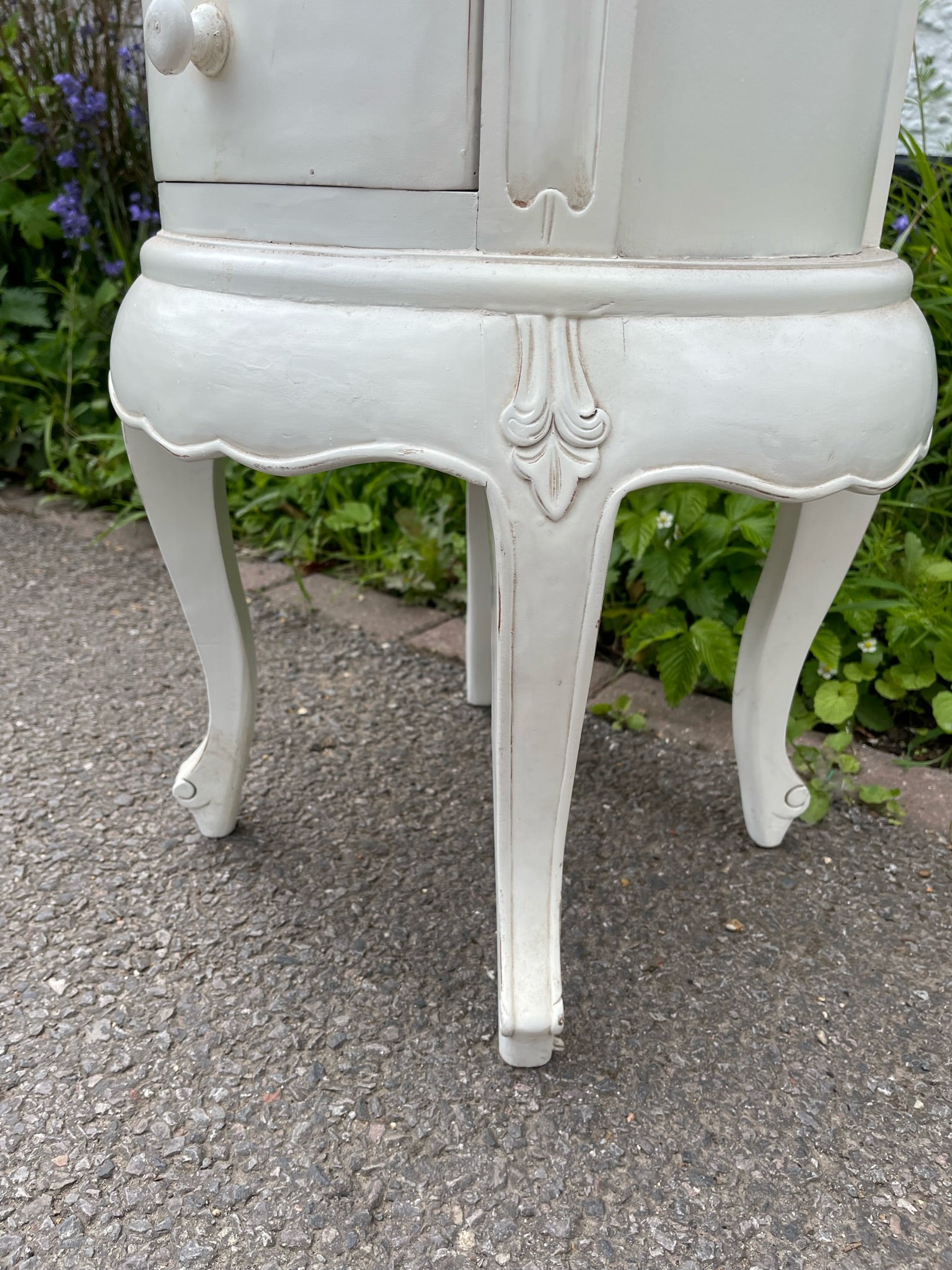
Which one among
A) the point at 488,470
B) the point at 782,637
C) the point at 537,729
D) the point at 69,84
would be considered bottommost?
the point at 782,637

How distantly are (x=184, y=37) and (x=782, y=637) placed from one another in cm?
94

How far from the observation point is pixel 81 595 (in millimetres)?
2279

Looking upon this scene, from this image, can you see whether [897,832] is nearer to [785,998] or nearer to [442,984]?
[785,998]

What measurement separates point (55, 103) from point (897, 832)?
2.77 m

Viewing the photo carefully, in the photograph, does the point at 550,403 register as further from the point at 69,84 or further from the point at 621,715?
the point at 69,84

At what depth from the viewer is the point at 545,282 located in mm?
826

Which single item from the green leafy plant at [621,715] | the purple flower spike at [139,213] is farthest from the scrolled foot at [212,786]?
the purple flower spike at [139,213]

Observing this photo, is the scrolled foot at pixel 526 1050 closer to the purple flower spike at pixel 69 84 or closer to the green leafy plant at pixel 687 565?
the green leafy plant at pixel 687 565

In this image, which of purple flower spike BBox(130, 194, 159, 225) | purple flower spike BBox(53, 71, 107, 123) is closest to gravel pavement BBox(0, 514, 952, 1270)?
purple flower spike BBox(130, 194, 159, 225)

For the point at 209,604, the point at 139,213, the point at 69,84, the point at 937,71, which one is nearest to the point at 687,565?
the point at 209,604

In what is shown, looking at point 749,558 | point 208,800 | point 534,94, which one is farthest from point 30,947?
point 749,558

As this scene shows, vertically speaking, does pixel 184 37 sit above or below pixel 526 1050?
above

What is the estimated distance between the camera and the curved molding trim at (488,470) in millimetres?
859

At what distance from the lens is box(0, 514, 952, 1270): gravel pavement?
3.07 feet
